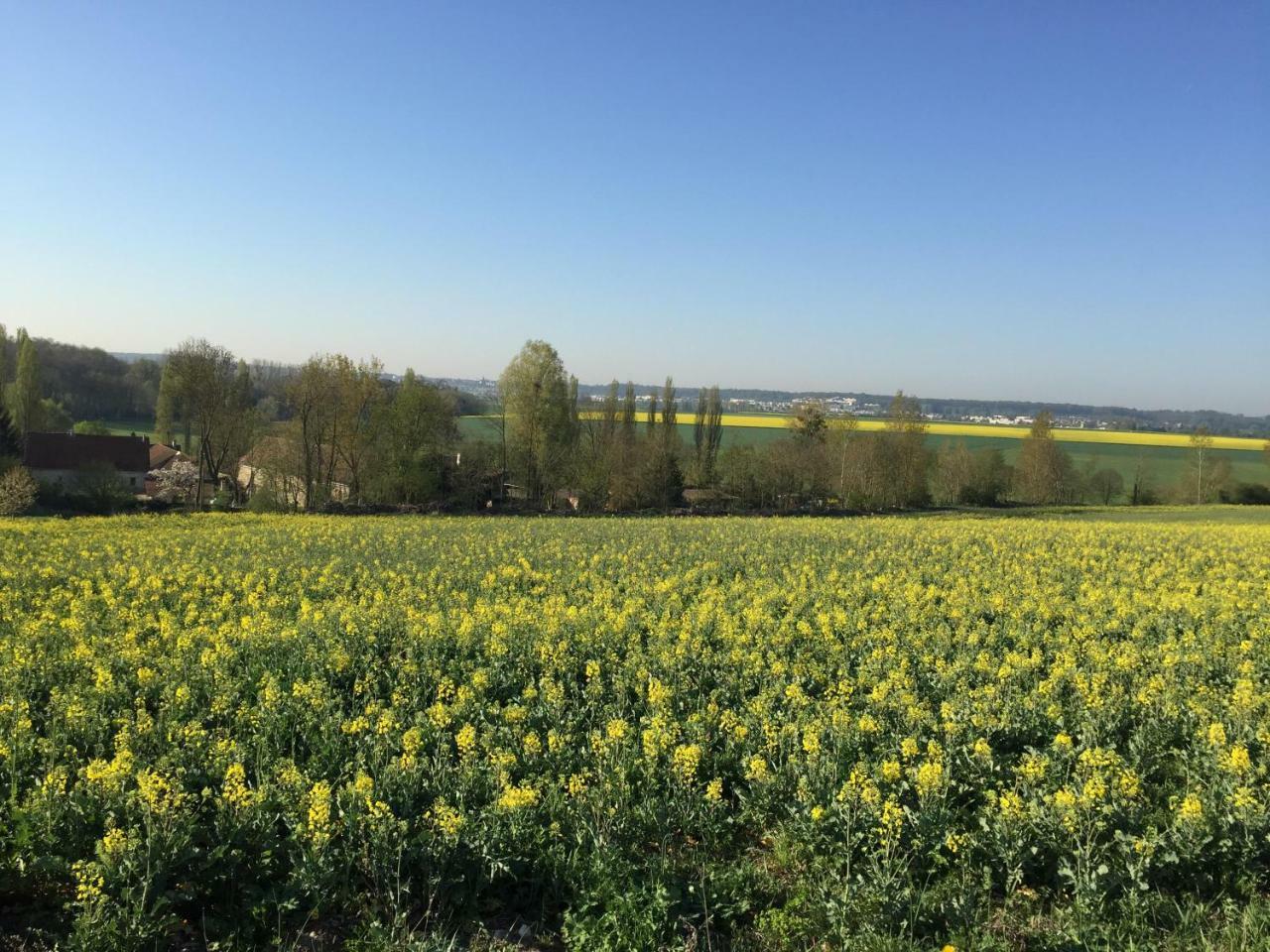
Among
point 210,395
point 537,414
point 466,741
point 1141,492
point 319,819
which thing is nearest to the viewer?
point 319,819

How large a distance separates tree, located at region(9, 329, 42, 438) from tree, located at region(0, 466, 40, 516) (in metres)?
29.7

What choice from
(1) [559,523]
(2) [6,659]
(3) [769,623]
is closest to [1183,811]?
(3) [769,623]

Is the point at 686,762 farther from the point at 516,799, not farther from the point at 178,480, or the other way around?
the point at 178,480

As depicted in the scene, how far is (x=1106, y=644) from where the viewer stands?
1180 cm

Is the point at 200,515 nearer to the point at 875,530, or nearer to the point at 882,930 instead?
the point at 875,530

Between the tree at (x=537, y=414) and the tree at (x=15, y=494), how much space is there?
27.3 metres

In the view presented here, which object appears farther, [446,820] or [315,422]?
[315,422]

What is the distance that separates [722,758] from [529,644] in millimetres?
4055

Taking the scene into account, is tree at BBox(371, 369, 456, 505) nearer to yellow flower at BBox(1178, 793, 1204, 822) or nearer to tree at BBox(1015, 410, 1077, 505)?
yellow flower at BBox(1178, 793, 1204, 822)

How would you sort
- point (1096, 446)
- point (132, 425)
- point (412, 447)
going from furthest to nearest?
1. point (1096, 446)
2. point (132, 425)
3. point (412, 447)

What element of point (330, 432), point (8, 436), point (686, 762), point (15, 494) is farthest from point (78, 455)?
point (686, 762)

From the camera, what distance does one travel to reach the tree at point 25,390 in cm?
5834

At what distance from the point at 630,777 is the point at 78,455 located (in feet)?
205

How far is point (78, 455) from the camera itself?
53.8 m
